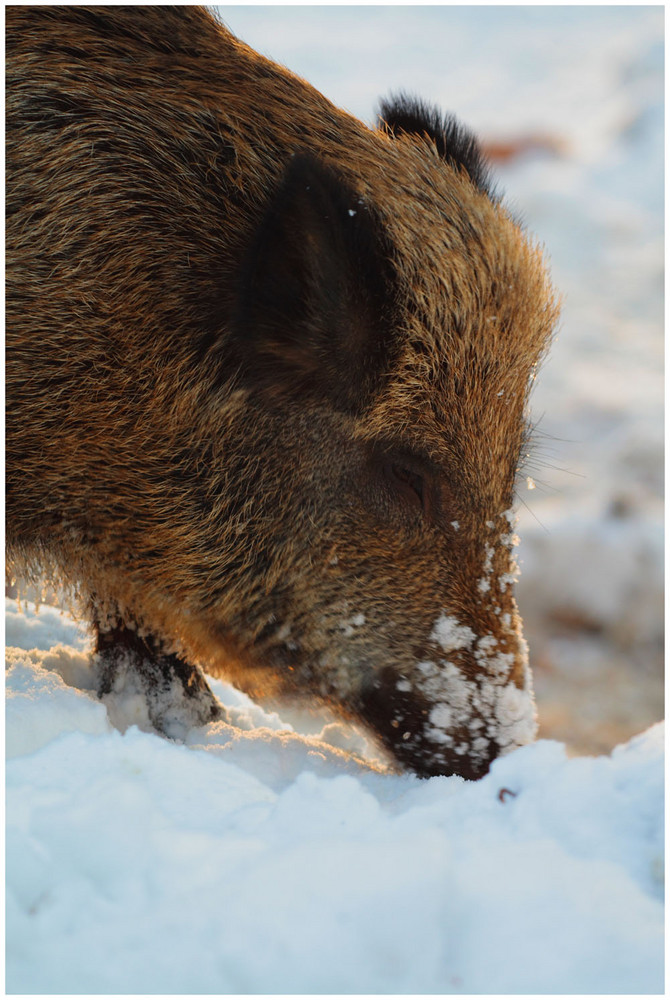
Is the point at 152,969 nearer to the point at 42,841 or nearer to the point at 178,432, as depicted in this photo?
the point at 42,841

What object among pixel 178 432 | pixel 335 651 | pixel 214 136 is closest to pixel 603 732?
pixel 335 651

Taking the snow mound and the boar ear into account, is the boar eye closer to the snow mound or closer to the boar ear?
the boar ear

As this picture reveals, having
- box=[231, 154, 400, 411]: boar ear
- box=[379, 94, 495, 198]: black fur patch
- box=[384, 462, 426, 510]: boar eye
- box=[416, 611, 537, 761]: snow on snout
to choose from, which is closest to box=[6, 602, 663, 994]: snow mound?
box=[416, 611, 537, 761]: snow on snout

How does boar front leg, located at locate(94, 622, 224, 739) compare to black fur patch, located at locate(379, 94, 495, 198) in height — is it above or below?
below

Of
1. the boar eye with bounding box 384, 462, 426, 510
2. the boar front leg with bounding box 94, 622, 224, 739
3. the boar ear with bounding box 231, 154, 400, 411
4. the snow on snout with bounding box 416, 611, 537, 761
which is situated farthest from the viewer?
the boar front leg with bounding box 94, 622, 224, 739

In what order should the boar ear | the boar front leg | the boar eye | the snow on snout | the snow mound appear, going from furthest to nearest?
the boar front leg
the boar eye
the snow on snout
the boar ear
the snow mound

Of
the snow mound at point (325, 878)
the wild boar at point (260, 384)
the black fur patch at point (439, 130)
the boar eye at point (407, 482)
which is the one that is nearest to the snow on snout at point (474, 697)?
the wild boar at point (260, 384)
